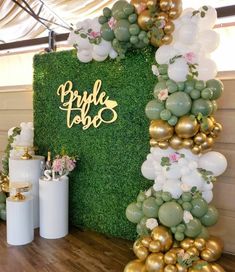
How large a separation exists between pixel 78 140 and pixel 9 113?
5.42 feet

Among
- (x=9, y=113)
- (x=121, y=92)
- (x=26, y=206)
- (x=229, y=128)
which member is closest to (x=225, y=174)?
(x=229, y=128)

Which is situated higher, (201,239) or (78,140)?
(78,140)

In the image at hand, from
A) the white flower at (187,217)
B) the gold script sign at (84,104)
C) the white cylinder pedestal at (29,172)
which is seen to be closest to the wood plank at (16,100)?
the gold script sign at (84,104)

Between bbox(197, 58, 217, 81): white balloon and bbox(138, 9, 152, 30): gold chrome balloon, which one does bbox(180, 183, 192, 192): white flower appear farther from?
bbox(138, 9, 152, 30): gold chrome balloon

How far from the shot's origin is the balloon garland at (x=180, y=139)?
6.82ft

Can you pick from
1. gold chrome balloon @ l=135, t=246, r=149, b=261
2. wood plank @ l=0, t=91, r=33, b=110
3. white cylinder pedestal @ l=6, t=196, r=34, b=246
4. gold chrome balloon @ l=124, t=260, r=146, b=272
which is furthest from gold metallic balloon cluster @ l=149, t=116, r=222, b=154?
wood plank @ l=0, t=91, r=33, b=110

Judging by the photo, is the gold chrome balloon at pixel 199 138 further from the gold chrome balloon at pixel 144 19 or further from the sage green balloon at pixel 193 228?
the gold chrome balloon at pixel 144 19

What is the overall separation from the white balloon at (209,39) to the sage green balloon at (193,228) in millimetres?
1154

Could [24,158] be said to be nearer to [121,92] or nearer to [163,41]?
[121,92]

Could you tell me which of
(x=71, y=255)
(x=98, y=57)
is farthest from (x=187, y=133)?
(x=71, y=255)

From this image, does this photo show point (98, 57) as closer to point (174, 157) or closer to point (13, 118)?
point (174, 157)

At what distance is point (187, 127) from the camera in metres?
2.05

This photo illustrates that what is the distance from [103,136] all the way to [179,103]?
3.06 ft

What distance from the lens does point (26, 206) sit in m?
2.69
